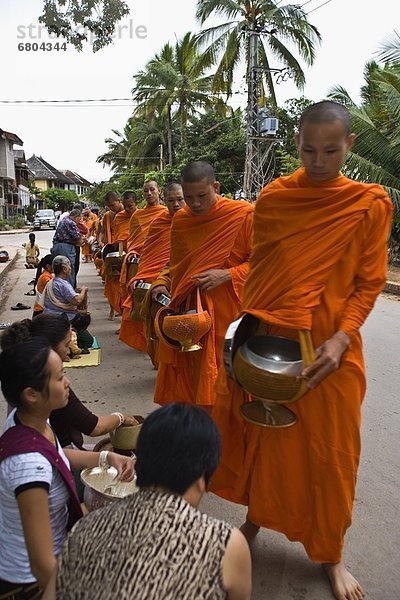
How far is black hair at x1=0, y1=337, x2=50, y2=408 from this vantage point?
191 centimetres

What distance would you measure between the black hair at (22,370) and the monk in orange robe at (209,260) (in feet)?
4.52

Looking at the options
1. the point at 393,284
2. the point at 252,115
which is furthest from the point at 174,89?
the point at 393,284

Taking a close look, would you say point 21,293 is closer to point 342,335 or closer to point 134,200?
point 134,200

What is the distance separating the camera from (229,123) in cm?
2608

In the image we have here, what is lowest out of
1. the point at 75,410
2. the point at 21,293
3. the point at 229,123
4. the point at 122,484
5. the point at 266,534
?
the point at 21,293

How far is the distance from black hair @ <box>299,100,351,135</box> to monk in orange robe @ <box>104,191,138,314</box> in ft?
17.9

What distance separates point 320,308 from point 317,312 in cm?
2

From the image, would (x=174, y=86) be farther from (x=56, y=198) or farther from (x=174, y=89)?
(x=56, y=198)

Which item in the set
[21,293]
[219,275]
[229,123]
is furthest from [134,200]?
[229,123]

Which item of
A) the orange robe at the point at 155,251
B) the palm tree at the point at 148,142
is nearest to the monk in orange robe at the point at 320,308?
the orange robe at the point at 155,251

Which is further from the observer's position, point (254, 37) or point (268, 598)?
point (254, 37)

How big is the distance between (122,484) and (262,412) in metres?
0.73

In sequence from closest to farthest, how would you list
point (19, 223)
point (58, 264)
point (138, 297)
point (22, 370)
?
1. point (22, 370)
2. point (138, 297)
3. point (58, 264)
4. point (19, 223)

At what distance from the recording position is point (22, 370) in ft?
6.28
